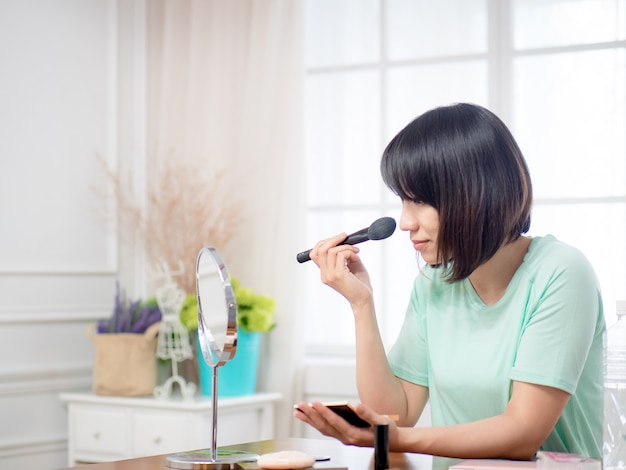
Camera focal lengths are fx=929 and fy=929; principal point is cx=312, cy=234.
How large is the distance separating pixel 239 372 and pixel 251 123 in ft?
2.94

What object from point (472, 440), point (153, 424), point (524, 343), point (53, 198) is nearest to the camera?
point (472, 440)

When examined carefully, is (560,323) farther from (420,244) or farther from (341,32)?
(341,32)

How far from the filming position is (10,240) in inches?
123

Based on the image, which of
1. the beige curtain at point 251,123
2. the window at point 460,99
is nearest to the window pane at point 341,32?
the window at point 460,99

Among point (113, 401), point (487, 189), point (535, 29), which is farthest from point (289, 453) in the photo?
point (535, 29)

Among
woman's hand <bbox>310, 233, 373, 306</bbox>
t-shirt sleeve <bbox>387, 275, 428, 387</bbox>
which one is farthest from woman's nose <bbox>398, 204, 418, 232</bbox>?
t-shirt sleeve <bbox>387, 275, 428, 387</bbox>

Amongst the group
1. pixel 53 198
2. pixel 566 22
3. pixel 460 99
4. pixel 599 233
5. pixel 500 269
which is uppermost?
pixel 566 22

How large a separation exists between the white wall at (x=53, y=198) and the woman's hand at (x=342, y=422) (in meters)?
1.90

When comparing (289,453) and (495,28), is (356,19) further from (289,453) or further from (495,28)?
(289,453)

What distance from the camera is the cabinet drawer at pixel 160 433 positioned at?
2.95 m

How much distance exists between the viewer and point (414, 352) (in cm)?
194

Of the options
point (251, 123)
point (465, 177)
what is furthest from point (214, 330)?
point (251, 123)

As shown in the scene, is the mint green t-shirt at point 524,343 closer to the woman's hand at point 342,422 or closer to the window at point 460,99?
the woman's hand at point 342,422

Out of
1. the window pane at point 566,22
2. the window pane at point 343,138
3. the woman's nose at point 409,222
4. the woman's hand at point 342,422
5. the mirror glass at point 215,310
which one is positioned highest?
the window pane at point 566,22
